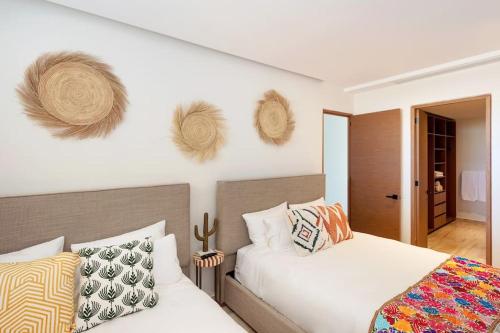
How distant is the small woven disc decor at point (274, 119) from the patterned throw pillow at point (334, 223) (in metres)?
0.94

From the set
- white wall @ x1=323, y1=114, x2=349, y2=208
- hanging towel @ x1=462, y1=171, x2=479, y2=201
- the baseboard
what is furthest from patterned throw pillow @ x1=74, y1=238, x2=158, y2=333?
the baseboard

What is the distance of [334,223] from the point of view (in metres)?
2.51

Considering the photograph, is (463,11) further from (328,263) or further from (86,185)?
(86,185)

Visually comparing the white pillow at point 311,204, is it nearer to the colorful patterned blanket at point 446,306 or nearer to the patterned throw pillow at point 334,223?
the patterned throw pillow at point 334,223

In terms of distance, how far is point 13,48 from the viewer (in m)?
1.63

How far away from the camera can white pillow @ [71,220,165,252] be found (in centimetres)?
169

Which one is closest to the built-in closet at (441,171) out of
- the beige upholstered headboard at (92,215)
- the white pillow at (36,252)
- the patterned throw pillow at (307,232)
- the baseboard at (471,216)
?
the baseboard at (471,216)

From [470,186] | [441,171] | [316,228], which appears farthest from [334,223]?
[470,186]

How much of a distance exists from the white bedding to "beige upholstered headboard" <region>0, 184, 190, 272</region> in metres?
0.69

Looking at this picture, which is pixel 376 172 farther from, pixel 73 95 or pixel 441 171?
pixel 73 95

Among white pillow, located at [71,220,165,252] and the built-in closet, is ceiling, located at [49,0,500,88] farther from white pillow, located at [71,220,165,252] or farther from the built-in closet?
the built-in closet

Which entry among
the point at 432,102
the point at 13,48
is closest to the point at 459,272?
the point at 432,102

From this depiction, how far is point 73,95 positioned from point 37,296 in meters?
1.26

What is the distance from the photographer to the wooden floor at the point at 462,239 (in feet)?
12.1
